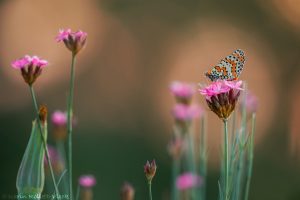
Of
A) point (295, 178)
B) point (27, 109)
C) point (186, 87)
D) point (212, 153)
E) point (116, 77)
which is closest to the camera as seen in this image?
point (186, 87)

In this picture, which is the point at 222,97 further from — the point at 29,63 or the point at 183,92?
the point at 183,92

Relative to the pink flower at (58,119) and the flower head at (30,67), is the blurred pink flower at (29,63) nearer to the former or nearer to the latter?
the flower head at (30,67)

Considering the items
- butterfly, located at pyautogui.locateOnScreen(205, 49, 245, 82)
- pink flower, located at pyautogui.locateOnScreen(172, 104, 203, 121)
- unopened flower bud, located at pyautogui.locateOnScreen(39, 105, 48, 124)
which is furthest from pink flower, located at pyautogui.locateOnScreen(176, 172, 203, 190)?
unopened flower bud, located at pyautogui.locateOnScreen(39, 105, 48, 124)

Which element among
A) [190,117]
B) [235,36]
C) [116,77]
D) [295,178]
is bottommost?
[295,178]

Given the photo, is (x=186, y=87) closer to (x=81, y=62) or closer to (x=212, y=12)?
(x=81, y=62)

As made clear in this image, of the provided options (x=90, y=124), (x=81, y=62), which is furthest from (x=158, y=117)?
(x=81, y=62)

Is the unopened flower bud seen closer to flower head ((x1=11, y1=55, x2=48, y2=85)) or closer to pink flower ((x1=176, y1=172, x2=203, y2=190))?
flower head ((x1=11, y1=55, x2=48, y2=85))
